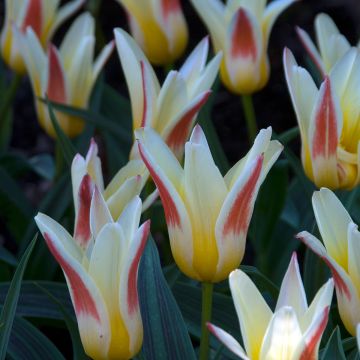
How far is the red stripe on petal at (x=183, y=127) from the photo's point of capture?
1.31 m

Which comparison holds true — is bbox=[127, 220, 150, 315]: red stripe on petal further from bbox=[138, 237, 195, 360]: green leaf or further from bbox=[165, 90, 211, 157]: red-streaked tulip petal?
bbox=[165, 90, 211, 157]: red-streaked tulip petal

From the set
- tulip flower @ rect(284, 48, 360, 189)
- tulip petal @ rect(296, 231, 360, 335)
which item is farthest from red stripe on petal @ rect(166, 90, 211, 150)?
tulip petal @ rect(296, 231, 360, 335)

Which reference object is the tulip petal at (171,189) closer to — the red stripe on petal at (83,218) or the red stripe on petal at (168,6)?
the red stripe on petal at (83,218)

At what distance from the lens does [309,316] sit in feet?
3.08

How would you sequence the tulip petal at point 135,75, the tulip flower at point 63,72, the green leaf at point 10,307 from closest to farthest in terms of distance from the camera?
1. the green leaf at point 10,307
2. the tulip petal at point 135,75
3. the tulip flower at point 63,72

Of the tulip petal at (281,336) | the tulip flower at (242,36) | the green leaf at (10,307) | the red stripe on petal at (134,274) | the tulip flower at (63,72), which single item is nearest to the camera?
the tulip petal at (281,336)

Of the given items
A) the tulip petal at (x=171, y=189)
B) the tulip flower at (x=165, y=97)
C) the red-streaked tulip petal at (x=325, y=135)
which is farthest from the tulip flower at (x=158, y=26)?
the tulip petal at (x=171, y=189)

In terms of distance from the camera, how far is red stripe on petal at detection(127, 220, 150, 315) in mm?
976

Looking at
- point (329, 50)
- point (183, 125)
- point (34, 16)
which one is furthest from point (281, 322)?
point (34, 16)

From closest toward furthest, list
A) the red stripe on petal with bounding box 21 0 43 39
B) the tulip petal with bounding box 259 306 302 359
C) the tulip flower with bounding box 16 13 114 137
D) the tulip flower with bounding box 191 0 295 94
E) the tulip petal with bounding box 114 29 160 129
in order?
the tulip petal with bounding box 259 306 302 359
the tulip petal with bounding box 114 29 160 129
the tulip flower with bounding box 191 0 295 94
the tulip flower with bounding box 16 13 114 137
the red stripe on petal with bounding box 21 0 43 39

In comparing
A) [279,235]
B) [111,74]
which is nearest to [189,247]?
[279,235]

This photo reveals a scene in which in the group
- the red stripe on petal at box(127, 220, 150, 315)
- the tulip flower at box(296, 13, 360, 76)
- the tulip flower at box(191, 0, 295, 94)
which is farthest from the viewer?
the tulip flower at box(191, 0, 295, 94)

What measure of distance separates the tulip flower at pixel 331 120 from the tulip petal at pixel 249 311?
0.37 metres

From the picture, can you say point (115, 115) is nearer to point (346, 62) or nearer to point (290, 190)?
point (290, 190)
